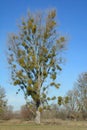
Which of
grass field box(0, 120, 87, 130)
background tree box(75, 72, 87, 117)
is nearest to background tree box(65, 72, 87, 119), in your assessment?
background tree box(75, 72, 87, 117)

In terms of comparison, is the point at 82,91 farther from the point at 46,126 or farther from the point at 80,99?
the point at 46,126

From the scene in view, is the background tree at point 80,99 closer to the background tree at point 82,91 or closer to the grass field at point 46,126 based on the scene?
the background tree at point 82,91

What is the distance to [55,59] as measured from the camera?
34500 millimetres

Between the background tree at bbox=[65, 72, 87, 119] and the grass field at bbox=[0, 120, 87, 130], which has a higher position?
the background tree at bbox=[65, 72, 87, 119]

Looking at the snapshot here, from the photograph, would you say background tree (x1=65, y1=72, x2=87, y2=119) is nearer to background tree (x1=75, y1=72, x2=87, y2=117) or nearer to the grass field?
background tree (x1=75, y1=72, x2=87, y2=117)

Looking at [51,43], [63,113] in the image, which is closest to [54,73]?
[51,43]

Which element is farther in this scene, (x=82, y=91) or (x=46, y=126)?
(x=82, y=91)

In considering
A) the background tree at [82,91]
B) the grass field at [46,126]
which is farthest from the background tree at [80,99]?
the grass field at [46,126]

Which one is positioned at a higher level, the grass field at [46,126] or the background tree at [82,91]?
the background tree at [82,91]

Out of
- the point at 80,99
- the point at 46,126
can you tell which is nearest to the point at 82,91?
the point at 80,99

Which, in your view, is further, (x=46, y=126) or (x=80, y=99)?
(x=80, y=99)

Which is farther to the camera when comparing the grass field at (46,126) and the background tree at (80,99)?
the background tree at (80,99)

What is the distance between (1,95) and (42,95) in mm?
29911

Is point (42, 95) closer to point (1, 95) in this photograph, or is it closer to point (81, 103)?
point (1, 95)
